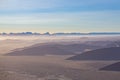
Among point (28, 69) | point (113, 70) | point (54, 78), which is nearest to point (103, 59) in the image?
point (113, 70)

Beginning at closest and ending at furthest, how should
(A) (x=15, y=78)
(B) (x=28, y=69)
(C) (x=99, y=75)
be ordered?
(A) (x=15, y=78) < (C) (x=99, y=75) < (B) (x=28, y=69)

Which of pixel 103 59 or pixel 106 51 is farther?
pixel 106 51

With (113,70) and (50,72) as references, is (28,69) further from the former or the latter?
→ (113,70)

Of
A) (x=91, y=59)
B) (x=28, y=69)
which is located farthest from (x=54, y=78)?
(x=91, y=59)

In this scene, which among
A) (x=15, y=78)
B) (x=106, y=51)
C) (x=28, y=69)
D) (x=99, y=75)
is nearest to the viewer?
(x=15, y=78)

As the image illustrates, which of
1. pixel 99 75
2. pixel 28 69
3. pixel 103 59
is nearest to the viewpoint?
pixel 99 75

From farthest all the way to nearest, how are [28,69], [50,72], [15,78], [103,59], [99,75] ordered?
[103,59] < [28,69] < [50,72] < [99,75] < [15,78]

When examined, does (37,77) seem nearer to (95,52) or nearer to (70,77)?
(70,77)

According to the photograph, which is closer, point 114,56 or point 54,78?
point 54,78
